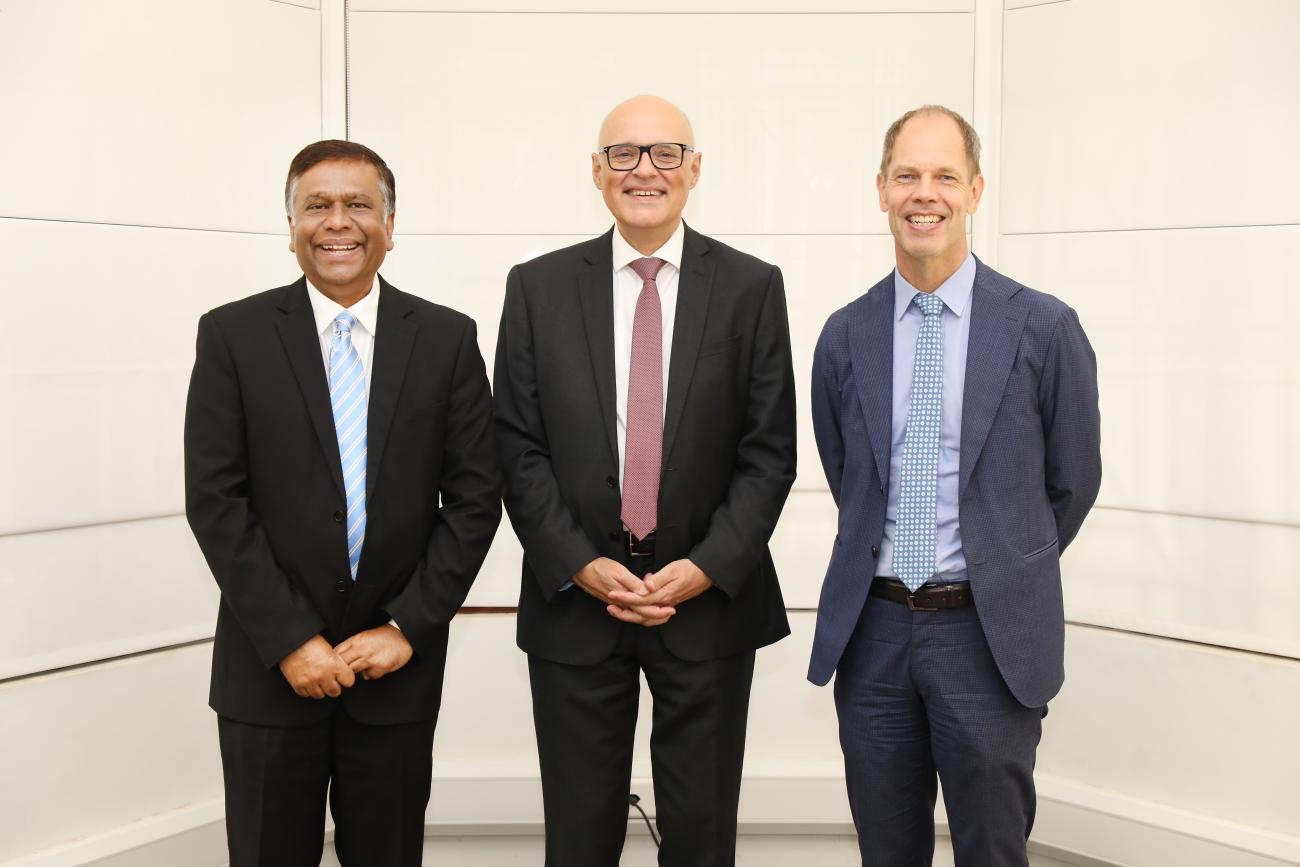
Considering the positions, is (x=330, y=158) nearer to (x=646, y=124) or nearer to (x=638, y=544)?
(x=646, y=124)

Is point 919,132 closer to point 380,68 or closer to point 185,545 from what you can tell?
point 380,68

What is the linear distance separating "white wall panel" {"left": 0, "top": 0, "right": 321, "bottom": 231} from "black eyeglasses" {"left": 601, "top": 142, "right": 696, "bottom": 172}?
1504 mm

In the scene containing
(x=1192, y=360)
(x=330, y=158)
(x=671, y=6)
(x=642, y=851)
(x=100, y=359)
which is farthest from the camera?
(x=642, y=851)

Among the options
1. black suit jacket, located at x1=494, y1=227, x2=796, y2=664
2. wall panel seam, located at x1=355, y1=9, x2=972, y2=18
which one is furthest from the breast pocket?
wall panel seam, located at x1=355, y1=9, x2=972, y2=18

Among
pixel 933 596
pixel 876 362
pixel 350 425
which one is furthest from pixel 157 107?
pixel 933 596

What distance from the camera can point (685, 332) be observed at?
2.36 metres

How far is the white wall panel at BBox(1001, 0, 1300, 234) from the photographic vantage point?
9.91 feet

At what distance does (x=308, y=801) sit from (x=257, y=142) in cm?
205

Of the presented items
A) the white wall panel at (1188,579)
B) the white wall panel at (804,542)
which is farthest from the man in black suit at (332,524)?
the white wall panel at (1188,579)

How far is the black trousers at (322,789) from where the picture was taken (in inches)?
85.8

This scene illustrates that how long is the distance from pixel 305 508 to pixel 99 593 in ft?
4.33

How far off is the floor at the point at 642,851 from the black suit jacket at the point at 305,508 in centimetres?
158

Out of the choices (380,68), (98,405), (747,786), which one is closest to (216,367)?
(98,405)

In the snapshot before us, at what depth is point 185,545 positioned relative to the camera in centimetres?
331
